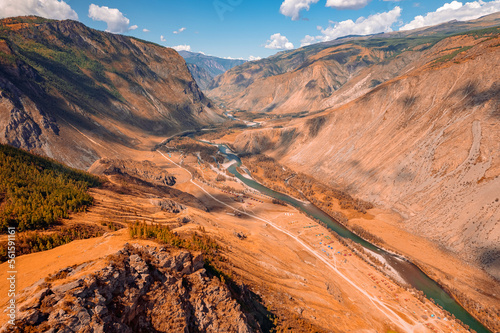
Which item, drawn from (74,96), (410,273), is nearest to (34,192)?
(410,273)

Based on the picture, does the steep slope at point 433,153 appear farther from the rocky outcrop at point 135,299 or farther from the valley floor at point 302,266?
the rocky outcrop at point 135,299

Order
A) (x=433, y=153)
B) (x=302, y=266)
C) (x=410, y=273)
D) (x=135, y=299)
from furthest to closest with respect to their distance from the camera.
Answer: (x=433, y=153) → (x=410, y=273) → (x=302, y=266) → (x=135, y=299)

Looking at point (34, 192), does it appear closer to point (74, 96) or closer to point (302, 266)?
point (302, 266)

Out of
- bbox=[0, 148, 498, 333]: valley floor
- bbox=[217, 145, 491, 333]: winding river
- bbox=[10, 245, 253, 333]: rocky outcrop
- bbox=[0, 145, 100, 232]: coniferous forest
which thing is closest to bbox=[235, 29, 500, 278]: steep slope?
bbox=[0, 148, 498, 333]: valley floor

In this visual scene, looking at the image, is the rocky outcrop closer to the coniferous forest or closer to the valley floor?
the valley floor

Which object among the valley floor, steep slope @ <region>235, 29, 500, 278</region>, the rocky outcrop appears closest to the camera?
the rocky outcrop

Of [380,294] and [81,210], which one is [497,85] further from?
[81,210]

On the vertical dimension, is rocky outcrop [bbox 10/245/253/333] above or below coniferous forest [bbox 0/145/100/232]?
below
